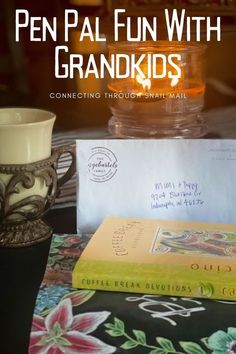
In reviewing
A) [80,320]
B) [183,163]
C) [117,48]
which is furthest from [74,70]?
[80,320]

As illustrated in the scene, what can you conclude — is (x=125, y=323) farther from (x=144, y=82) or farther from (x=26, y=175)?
(x=144, y=82)

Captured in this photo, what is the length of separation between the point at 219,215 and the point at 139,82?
172mm

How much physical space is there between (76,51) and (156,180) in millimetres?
169

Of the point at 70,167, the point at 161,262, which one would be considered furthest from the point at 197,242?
the point at 70,167

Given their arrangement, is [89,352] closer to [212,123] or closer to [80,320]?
[80,320]

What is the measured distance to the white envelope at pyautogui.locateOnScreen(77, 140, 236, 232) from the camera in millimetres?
637

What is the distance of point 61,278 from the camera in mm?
540

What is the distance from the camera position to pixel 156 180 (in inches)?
25.3

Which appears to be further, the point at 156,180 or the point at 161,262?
the point at 156,180

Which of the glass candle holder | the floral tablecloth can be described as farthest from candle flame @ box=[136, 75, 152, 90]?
the floral tablecloth

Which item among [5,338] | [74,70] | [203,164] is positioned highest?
[74,70]

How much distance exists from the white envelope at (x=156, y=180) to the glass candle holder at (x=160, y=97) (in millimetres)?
34

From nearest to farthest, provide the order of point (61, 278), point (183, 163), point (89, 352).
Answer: point (89, 352)
point (61, 278)
point (183, 163)

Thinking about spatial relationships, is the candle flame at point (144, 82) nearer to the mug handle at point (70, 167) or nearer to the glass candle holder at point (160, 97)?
the glass candle holder at point (160, 97)
